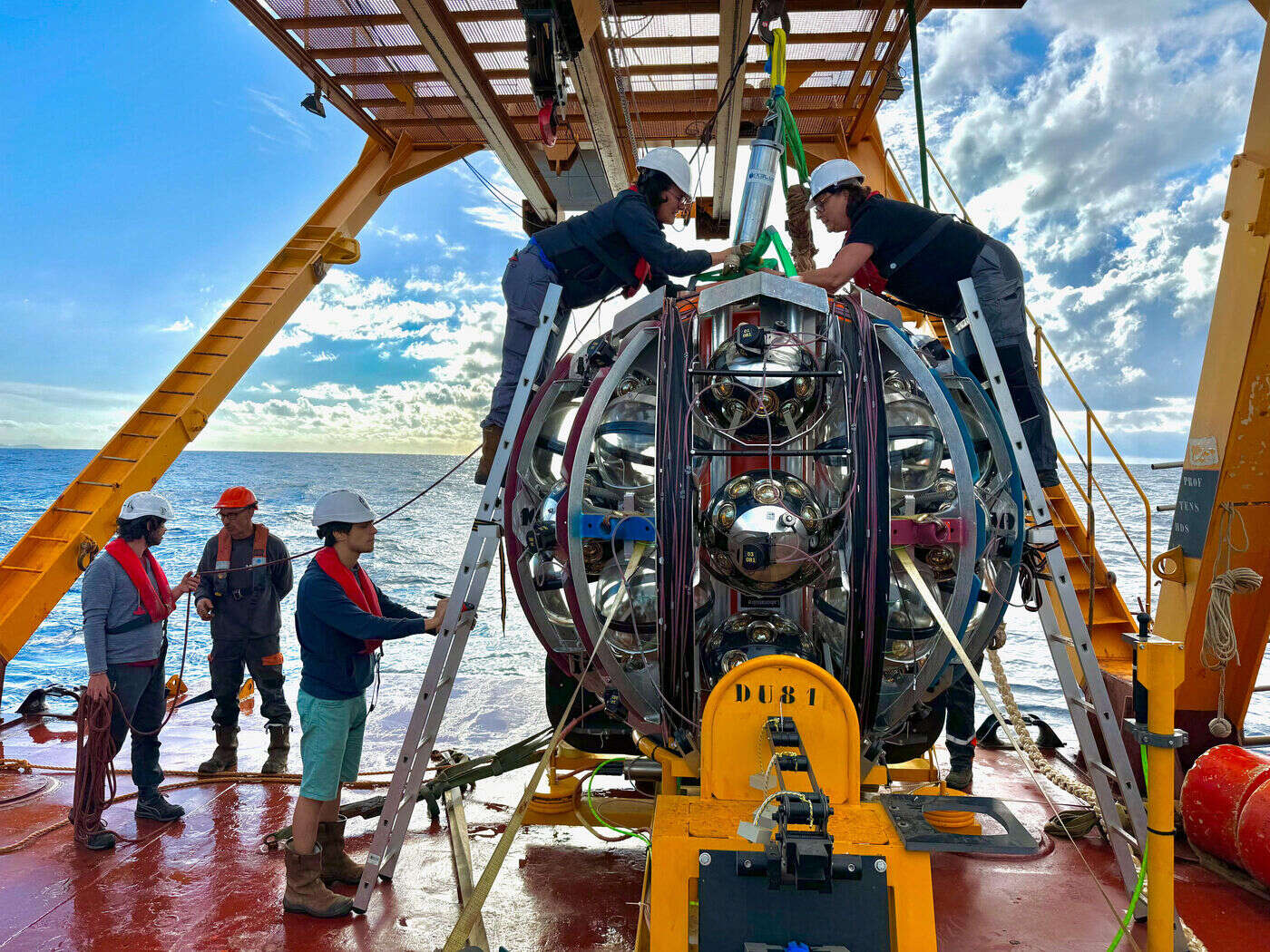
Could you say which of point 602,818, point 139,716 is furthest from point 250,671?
point 602,818

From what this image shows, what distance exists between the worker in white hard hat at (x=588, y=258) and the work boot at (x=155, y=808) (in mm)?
2698

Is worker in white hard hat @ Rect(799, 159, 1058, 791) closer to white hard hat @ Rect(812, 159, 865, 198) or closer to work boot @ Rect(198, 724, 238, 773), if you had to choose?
white hard hat @ Rect(812, 159, 865, 198)

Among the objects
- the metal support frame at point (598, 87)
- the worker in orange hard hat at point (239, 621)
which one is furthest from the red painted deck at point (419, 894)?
the metal support frame at point (598, 87)

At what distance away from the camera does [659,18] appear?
6.34 meters

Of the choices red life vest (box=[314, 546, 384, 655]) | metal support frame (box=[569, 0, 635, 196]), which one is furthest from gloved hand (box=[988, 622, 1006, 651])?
metal support frame (box=[569, 0, 635, 196])

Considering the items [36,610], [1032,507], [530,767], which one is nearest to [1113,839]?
[1032,507]

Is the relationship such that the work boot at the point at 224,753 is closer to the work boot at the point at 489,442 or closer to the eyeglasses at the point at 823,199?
the work boot at the point at 489,442

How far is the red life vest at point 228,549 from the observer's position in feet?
19.6

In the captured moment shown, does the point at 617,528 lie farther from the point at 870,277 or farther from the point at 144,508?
the point at 144,508

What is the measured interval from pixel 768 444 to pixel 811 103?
18.2 ft

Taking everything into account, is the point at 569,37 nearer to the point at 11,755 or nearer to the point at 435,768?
the point at 435,768

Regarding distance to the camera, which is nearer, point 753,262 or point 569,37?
point 753,262

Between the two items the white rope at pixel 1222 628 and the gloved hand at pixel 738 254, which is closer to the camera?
the gloved hand at pixel 738 254

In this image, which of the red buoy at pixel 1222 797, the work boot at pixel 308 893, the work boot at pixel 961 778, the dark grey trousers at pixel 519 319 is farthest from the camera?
the work boot at pixel 961 778
